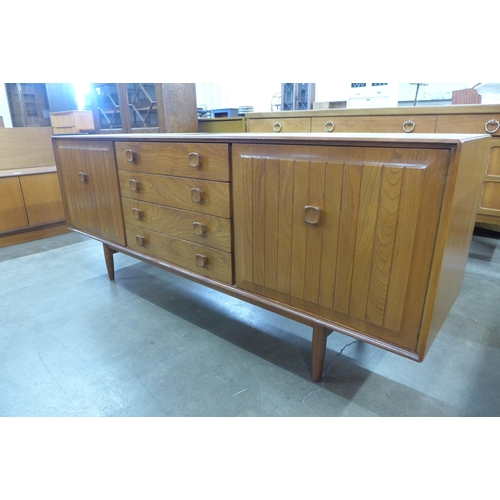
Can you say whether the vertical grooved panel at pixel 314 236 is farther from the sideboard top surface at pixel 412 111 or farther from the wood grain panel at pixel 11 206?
the wood grain panel at pixel 11 206

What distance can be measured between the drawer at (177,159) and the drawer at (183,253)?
A: 0.80 ft

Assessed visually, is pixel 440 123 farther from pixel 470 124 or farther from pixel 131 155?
pixel 131 155

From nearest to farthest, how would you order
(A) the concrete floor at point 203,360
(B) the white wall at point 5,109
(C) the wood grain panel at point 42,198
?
(A) the concrete floor at point 203,360
(C) the wood grain panel at point 42,198
(B) the white wall at point 5,109

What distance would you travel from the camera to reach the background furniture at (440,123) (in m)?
1.58

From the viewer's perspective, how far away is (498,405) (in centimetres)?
98

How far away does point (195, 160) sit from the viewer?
109cm

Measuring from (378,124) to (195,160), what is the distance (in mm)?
1191

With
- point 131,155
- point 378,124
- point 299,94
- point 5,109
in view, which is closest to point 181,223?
point 131,155

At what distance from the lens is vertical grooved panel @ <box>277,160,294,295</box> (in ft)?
2.95

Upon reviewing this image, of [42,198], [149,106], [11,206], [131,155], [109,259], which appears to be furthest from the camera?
Answer: [42,198]

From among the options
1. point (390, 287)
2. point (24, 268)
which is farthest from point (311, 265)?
point (24, 268)

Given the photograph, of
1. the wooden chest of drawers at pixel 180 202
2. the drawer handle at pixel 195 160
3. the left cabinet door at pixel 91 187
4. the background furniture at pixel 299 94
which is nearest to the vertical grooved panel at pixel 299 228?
the wooden chest of drawers at pixel 180 202

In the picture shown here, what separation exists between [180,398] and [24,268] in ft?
4.92

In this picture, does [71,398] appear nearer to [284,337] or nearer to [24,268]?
[284,337]
